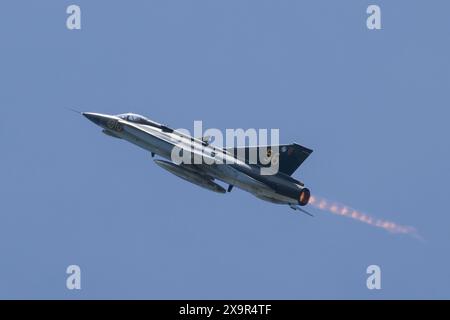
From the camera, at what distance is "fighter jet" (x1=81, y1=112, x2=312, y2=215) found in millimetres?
44594

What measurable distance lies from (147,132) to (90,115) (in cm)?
292

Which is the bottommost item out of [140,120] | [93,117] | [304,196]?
[304,196]

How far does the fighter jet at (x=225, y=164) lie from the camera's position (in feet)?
146

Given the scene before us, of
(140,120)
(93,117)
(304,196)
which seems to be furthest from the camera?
(93,117)

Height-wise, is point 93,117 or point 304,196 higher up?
point 93,117

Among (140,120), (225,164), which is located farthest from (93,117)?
(225,164)

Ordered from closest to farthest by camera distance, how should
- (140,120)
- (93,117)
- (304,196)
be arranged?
(304,196), (140,120), (93,117)

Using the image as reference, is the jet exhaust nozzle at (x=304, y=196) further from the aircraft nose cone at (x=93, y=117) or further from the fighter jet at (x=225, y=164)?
the aircraft nose cone at (x=93, y=117)

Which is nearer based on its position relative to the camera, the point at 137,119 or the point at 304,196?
→ the point at 304,196

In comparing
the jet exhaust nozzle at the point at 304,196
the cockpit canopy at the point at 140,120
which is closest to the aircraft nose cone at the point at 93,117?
the cockpit canopy at the point at 140,120

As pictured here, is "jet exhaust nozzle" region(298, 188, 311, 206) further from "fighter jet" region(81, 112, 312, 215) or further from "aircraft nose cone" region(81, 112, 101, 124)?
"aircraft nose cone" region(81, 112, 101, 124)

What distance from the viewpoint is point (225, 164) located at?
45031 millimetres

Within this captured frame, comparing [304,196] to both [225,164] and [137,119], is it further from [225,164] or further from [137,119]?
[137,119]
